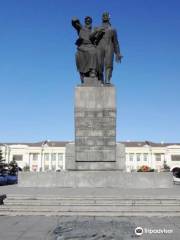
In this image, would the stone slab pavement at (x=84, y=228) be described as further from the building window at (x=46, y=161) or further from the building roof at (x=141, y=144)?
the building roof at (x=141, y=144)

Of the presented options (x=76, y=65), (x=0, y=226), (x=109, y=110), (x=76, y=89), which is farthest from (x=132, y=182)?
(x=0, y=226)

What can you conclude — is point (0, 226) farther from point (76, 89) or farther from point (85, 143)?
point (76, 89)

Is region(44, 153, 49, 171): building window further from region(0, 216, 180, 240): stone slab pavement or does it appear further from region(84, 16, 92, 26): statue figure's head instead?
region(0, 216, 180, 240): stone slab pavement

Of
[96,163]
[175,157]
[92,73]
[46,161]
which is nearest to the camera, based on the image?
[96,163]

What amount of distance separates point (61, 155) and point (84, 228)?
113 meters

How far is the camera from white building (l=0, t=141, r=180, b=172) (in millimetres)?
118662

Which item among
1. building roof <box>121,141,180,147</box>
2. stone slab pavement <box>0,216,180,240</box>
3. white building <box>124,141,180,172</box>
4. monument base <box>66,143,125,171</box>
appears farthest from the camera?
building roof <box>121,141,180,147</box>

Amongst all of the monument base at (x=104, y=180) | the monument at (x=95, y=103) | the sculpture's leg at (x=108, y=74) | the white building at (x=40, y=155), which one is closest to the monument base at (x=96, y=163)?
the monument at (x=95, y=103)

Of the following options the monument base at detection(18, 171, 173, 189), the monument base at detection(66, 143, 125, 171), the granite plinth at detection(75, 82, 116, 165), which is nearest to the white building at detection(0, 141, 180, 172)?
the granite plinth at detection(75, 82, 116, 165)

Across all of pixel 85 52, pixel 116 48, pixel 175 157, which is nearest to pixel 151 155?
pixel 175 157

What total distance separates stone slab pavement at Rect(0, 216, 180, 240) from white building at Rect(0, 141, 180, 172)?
109 meters

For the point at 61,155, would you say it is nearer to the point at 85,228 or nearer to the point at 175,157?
the point at 175,157

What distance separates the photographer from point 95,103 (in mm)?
16219

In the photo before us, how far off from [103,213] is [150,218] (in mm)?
1145
